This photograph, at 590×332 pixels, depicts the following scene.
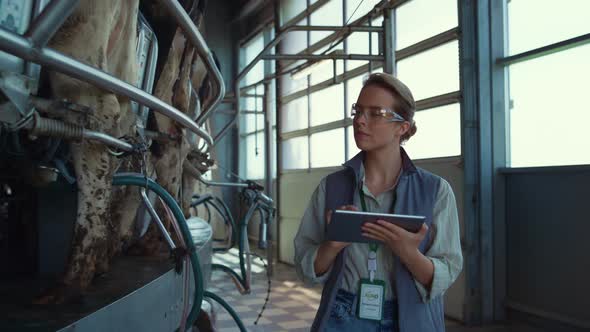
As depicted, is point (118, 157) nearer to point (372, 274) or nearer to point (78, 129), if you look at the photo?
point (78, 129)

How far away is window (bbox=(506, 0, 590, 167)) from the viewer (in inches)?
163

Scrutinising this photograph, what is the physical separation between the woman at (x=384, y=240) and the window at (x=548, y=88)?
3170 millimetres

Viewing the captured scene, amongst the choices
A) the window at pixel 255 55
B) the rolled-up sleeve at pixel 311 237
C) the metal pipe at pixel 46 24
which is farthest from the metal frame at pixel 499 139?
the window at pixel 255 55

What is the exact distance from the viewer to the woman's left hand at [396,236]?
1.30 metres

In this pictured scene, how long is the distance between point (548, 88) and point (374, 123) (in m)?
3.47

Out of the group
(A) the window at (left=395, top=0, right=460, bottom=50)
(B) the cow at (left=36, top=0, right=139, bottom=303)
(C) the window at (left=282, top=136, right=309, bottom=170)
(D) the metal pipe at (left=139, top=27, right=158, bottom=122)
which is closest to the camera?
(B) the cow at (left=36, top=0, right=139, bottom=303)

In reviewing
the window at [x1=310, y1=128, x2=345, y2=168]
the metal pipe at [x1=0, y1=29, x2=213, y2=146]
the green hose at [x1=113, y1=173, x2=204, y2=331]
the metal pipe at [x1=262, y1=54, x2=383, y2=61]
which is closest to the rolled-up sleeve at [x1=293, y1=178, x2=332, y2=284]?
the metal pipe at [x1=0, y1=29, x2=213, y2=146]

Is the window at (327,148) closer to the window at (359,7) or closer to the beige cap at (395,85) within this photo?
the window at (359,7)

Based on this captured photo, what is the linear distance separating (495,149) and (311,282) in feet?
12.5

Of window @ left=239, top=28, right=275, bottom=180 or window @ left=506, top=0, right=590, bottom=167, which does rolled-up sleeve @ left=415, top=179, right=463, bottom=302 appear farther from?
window @ left=239, top=28, right=275, bottom=180

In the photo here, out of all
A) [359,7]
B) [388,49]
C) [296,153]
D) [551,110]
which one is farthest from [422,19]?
[296,153]

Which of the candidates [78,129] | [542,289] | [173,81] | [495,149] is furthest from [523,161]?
[78,129]

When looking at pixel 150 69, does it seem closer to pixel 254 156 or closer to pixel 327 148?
pixel 327 148

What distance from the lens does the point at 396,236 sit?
4.25 ft
